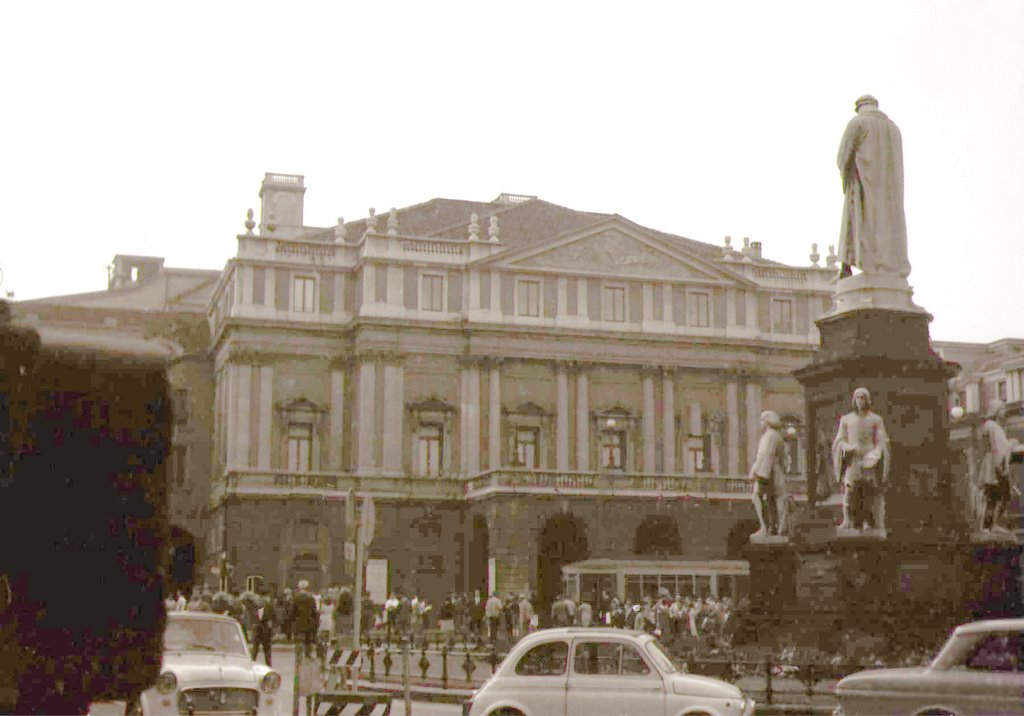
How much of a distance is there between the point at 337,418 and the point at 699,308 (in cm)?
1804

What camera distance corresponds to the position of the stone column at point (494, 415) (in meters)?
64.1

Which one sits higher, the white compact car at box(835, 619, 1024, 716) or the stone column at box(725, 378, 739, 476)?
the stone column at box(725, 378, 739, 476)

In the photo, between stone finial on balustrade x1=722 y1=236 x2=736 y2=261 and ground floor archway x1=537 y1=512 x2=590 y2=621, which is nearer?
ground floor archway x1=537 y1=512 x2=590 y2=621

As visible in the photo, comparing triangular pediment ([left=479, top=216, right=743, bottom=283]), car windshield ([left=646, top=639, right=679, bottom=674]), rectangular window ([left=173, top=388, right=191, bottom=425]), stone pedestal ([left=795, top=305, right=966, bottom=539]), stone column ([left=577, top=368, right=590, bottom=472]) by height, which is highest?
triangular pediment ([left=479, top=216, right=743, bottom=283])

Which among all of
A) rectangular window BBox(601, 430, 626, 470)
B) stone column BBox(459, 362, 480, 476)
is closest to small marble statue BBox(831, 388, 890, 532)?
stone column BBox(459, 362, 480, 476)

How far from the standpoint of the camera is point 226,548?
59.5m

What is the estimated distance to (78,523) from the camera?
5.44m

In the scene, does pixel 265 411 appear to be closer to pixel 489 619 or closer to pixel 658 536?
pixel 658 536

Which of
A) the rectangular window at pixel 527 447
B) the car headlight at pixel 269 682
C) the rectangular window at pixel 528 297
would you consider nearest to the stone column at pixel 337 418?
the rectangular window at pixel 527 447

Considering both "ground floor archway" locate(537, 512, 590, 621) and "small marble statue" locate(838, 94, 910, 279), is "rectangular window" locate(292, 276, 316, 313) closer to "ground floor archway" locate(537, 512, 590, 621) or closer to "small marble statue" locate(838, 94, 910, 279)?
"ground floor archway" locate(537, 512, 590, 621)

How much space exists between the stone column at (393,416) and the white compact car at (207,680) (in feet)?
158

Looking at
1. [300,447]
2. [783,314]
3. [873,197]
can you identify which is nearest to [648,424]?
[783,314]

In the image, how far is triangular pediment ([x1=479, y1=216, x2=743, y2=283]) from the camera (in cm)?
6519

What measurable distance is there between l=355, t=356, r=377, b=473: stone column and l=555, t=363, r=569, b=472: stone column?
8.50 meters
